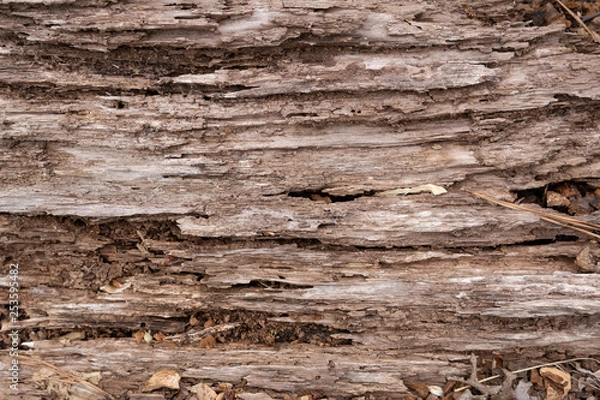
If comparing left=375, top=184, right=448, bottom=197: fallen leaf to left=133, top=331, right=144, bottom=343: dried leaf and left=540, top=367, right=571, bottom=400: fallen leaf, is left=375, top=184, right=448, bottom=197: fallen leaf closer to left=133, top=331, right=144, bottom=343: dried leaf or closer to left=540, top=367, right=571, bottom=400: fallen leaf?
left=540, top=367, right=571, bottom=400: fallen leaf

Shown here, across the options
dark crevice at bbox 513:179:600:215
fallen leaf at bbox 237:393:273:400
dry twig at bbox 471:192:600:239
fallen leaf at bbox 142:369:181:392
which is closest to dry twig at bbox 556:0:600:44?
dark crevice at bbox 513:179:600:215

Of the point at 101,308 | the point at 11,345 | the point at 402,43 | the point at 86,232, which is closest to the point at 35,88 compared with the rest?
the point at 86,232

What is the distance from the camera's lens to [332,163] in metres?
3.83

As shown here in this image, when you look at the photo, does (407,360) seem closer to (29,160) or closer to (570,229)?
(570,229)

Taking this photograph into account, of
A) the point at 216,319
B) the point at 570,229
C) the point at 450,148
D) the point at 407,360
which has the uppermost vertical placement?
the point at 450,148

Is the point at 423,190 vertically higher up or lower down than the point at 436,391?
higher up

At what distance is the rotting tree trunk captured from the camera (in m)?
3.68

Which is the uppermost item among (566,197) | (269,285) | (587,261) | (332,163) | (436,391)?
(332,163)

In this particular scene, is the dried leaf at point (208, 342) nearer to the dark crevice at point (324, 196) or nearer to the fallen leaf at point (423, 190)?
the dark crevice at point (324, 196)

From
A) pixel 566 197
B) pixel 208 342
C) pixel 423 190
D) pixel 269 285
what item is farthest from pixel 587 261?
pixel 208 342

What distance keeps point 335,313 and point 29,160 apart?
281 cm

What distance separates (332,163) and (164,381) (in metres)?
2.28

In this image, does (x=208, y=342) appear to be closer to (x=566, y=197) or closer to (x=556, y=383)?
(x=556, y=383)

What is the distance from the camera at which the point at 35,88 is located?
3.82 meters
